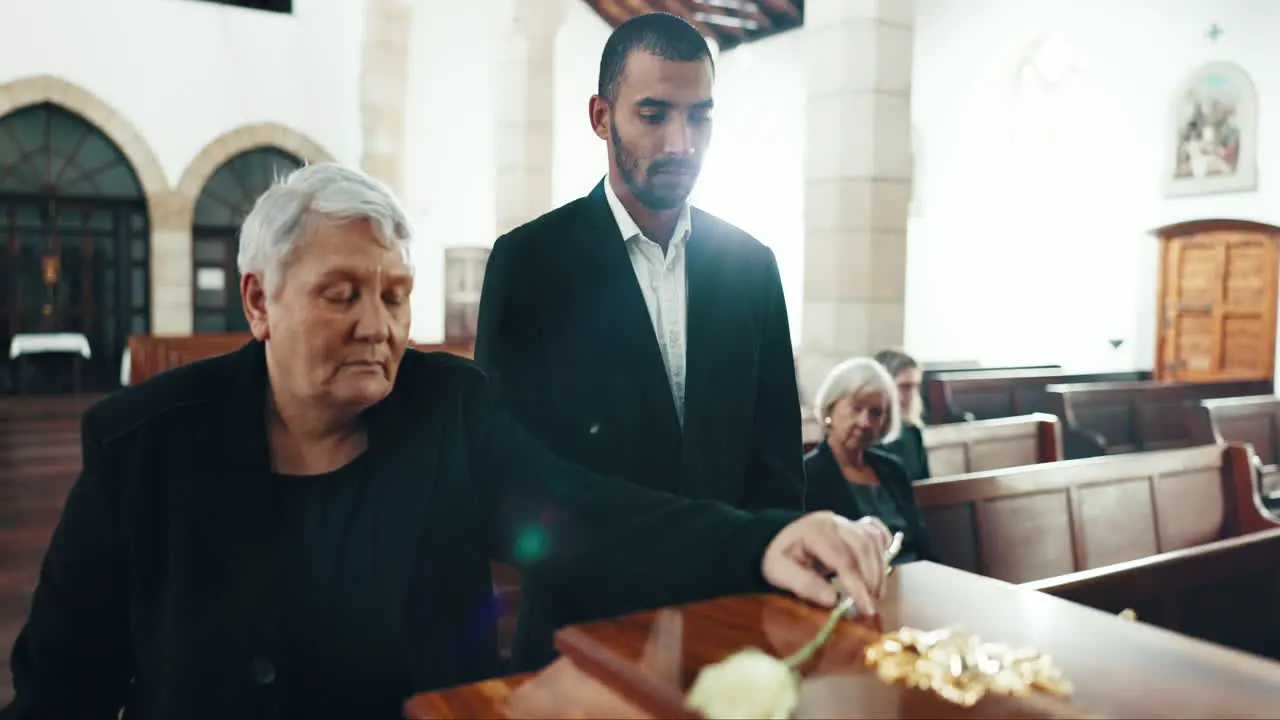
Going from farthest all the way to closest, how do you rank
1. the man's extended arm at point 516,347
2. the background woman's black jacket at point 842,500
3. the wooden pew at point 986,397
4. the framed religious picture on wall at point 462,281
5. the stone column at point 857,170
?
the framed religious picture on wall at point 462,281 < the wooden pew at point 986,397 < the stone column at point 857,170 < the background woman's black jacket at point 842,500 < the man's extended arm at point 516,347

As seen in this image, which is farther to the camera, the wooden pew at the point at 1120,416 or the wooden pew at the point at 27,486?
the wooden pew at the point at 1120,416

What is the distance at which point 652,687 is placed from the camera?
87cm

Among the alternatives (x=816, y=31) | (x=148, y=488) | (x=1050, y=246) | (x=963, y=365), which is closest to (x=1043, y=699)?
(x=148, y=488)

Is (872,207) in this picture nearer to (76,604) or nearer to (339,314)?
(339,314)

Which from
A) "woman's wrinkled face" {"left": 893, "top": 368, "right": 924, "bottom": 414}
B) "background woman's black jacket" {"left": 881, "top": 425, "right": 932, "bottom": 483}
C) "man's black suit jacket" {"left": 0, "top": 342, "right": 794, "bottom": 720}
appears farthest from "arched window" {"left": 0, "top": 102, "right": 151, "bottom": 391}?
"man's black suit jacket" {"left": 0, "top": 342, "right": 794, "bottom": 720}

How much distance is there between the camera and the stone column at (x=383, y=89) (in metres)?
12.0

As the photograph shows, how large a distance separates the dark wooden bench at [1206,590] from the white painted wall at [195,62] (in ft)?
39.6

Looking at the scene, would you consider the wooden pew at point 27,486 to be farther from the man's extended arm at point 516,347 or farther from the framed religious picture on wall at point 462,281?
the framed religious picture on wall at point 462,281

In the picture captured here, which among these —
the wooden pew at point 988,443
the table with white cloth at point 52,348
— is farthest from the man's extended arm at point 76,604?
the table with white cloth at point 52,348

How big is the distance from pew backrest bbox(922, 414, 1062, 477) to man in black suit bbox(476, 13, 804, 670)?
3.01 metres

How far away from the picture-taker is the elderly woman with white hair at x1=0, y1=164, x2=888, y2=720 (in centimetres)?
130

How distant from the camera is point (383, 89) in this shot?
12.1 m

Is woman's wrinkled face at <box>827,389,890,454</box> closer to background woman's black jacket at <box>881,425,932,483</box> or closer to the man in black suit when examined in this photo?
background woman's black jacket at <box>881,425,932,483</box>

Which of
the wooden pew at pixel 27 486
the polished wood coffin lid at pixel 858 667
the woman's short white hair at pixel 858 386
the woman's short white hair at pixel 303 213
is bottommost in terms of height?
the wooden pew at pixel 27 486
